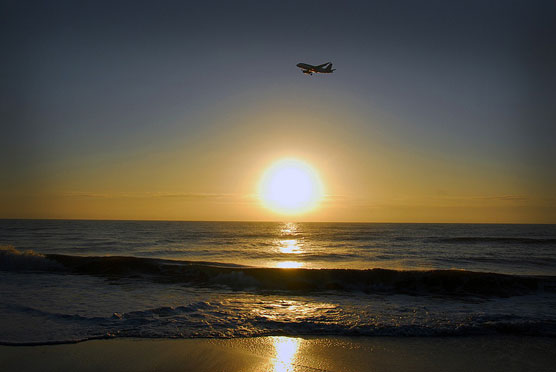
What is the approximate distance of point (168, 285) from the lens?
1575 cm

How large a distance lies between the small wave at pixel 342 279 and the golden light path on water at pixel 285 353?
273 inches

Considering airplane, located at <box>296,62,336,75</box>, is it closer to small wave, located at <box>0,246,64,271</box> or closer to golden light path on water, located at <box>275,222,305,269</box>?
golden light path on water, located at <box>275,222,305,269</box>

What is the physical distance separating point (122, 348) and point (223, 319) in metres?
2.82

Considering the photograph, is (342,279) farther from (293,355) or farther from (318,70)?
(318,70)

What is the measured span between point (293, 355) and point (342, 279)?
9.84m

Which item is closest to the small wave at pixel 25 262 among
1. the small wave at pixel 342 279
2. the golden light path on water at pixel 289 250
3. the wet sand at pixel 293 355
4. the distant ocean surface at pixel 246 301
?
the distant ocean surface at pixel 246 301

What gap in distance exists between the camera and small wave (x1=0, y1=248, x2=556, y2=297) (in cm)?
1544

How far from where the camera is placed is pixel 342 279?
660 inches

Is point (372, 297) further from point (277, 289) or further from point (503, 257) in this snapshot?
point (503, 257)

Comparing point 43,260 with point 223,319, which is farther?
point 43,260

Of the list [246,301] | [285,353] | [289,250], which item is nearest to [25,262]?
[246,301]

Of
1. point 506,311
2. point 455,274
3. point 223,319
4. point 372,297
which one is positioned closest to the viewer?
point 223,319

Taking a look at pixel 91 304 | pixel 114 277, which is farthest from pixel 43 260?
pixel 91 304

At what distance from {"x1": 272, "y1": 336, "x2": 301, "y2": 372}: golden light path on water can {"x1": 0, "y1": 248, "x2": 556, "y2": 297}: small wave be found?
22.8ft
